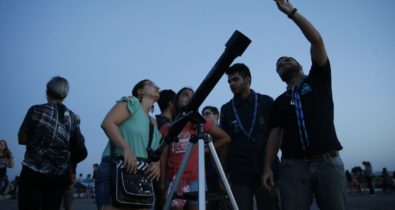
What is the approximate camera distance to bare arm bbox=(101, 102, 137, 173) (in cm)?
261

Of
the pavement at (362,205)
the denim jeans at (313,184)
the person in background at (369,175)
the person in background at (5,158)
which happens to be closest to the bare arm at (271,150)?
the denim jeans at (313,184)

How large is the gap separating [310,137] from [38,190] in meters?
2.47

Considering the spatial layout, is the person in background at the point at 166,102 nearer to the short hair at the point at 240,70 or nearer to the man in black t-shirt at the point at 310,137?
the short hair at the point at 240,70

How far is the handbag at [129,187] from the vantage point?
2621 mm

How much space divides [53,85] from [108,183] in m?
1.31

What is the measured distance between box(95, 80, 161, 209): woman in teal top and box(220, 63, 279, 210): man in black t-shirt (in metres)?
1.18

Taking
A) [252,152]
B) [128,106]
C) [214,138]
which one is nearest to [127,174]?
[128,106]

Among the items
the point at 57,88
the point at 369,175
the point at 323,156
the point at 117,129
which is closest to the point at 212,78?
the point at 117,129

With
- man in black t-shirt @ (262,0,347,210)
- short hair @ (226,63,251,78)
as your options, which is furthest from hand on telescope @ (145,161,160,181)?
short hair @ (226,63,251,78)

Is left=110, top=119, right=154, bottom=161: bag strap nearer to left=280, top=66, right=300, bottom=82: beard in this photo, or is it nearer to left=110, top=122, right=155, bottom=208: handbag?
left=110, top=122, right=155, bottom=208: handbag

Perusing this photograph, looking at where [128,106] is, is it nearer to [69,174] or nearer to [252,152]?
[69,174]

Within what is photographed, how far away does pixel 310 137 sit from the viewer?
2910mm

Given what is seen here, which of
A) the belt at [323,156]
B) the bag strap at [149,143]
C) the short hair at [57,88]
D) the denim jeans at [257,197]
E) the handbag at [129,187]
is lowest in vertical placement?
the denim jeans at [257,197]

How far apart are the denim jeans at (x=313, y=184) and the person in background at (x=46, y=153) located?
6.82 feet
